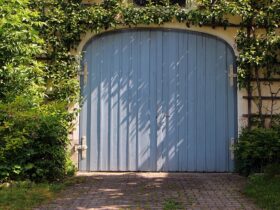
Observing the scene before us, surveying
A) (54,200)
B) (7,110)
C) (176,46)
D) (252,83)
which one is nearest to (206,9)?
(176,46)

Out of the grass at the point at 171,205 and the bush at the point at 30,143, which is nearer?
the grass at the point at 171,205

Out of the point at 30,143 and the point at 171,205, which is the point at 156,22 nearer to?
the point at 30,143

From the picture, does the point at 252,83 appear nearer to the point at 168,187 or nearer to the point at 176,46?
the point at 176,46

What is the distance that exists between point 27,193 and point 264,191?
330 centimetres

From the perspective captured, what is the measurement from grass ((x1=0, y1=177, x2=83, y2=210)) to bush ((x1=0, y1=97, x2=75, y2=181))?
10.2 inches

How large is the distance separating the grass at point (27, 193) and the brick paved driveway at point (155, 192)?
183 millimetres

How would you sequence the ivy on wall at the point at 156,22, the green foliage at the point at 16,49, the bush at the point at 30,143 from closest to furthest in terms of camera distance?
the bush at the point at 30,143 < the green foliage at the point at 16,49 < the ivy on wall at the point at 156,22

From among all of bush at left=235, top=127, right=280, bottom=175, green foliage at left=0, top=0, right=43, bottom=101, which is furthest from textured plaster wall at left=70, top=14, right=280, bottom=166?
green foliage at left=0, top=0, right=43, bottom=101

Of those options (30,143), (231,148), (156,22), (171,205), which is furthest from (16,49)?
(231,148)

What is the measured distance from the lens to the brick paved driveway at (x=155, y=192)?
19.9 feet

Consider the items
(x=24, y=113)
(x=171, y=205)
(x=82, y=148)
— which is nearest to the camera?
(x=171, y=205)

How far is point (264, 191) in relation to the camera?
6699 millimetres

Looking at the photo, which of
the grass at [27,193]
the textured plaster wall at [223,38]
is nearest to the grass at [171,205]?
the grass at [27,193]

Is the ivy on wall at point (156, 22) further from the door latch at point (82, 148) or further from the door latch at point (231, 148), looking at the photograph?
the door latch at point (82, 148)
